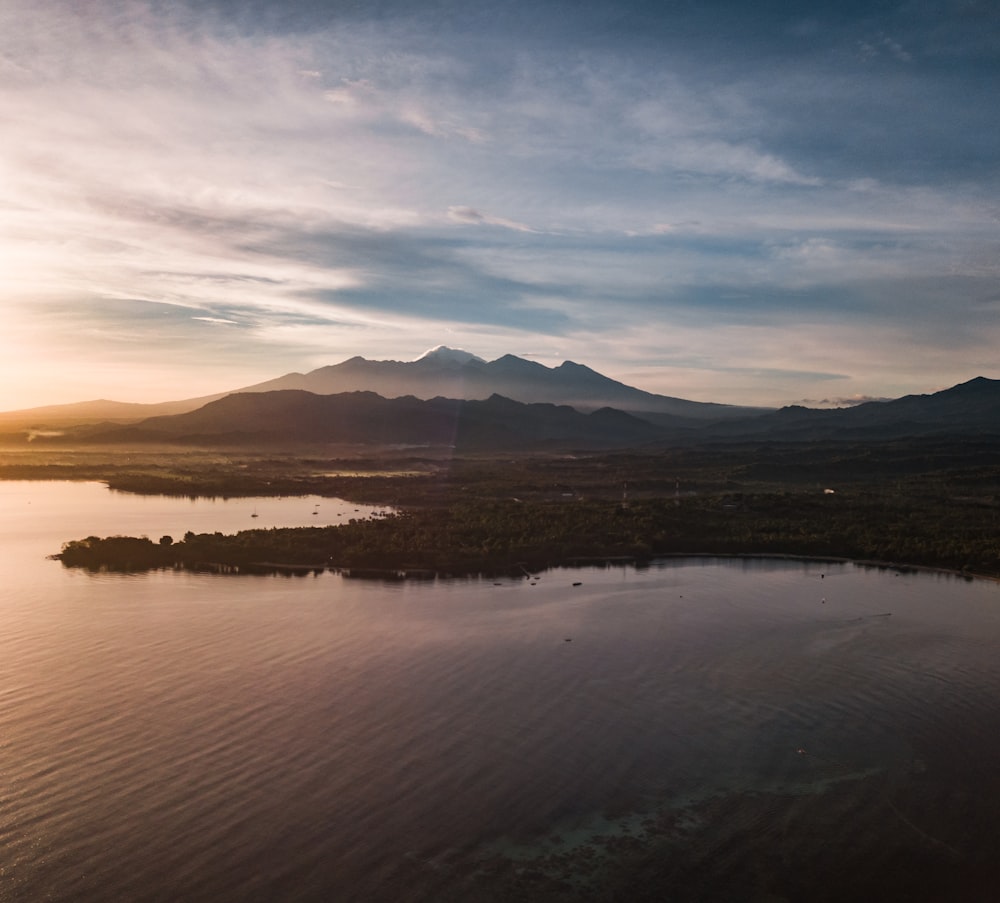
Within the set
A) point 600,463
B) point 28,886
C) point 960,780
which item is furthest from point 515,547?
point 600,463

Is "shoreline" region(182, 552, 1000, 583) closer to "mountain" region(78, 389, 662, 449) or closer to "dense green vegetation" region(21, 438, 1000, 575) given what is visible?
"dense green vegetation" region(21, 438, 1000, 575)

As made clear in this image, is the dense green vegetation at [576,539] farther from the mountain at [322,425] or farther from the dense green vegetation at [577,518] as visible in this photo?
the mountain at [322,425]

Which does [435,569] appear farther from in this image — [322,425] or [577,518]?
[322,425]

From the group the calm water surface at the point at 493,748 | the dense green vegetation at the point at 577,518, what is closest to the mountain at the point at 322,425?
the dense green vegetation at the point at 577,518

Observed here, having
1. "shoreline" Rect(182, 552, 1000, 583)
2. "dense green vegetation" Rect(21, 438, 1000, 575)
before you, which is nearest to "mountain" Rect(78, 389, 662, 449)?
"dense green vegetation" Rect(21, 438, 1000, 575)

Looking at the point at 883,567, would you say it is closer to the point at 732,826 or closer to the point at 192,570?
the point at 732,826

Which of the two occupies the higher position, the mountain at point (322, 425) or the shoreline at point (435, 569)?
the mountain at point (322, 425)

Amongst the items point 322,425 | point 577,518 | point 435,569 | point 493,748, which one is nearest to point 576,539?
point 577,518

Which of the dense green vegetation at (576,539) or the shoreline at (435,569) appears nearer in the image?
the shoreline at (435,569)
